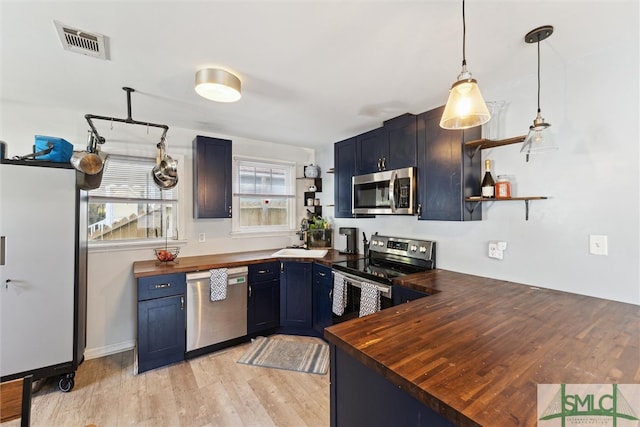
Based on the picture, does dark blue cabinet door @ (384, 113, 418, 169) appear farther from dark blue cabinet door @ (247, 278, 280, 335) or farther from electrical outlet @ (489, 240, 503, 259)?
dark blue cabinet door @ (247, 278, 280, 335)

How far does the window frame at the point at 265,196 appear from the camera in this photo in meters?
3.55

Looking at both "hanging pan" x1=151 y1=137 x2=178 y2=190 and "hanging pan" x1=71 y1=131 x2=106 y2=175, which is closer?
"hanging pan" x1=71 y1=131 x2=106 y2=175

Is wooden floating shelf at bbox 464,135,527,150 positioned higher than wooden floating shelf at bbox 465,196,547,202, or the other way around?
wooden floating shelf at bbox 464,135,527,150

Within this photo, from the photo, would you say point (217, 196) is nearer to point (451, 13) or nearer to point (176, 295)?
point (176, 295)

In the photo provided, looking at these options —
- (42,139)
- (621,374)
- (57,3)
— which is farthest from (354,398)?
(42,139)

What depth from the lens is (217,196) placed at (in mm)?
3162

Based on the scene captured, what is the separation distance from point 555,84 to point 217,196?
3.20 metres

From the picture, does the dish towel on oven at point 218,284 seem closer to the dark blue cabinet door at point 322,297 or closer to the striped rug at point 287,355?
the striped rug at point 287,355

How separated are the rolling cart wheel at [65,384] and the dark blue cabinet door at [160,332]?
46 centimetres

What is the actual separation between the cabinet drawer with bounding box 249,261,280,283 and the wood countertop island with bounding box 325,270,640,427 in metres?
1.86

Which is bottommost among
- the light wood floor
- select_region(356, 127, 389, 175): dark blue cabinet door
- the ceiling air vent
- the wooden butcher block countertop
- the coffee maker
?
the light wood floor

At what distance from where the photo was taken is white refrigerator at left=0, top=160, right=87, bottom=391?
1976 millimetres

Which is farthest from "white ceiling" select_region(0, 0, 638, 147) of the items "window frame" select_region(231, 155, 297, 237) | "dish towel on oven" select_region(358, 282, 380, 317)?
"dish towel on oven" select_region(358, 282, 380, 317)

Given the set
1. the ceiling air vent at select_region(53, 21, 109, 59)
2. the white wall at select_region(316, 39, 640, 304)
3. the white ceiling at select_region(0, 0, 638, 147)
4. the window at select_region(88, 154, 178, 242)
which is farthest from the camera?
the window at select_region(88, 154, 178, 242)
